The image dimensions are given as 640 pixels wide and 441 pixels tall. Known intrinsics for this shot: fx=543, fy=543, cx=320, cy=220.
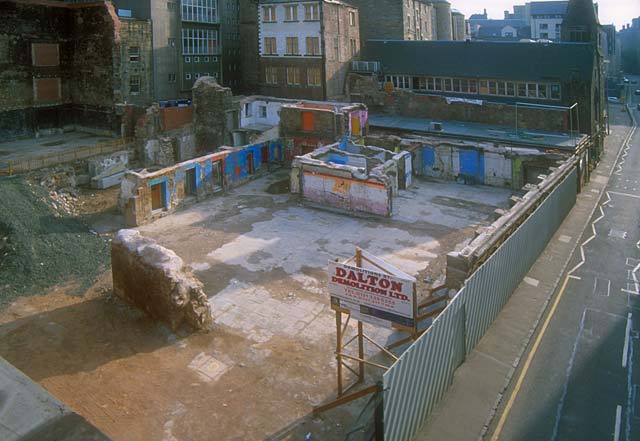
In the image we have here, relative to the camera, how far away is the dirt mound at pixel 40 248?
21844 mm

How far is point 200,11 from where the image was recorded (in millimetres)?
52750

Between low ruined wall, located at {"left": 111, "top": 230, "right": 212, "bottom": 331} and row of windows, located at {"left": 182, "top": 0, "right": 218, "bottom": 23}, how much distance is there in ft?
122

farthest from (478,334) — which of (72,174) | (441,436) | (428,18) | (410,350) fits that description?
(428,18)

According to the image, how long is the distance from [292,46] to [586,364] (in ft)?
134

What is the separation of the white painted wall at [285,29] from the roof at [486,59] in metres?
7.58

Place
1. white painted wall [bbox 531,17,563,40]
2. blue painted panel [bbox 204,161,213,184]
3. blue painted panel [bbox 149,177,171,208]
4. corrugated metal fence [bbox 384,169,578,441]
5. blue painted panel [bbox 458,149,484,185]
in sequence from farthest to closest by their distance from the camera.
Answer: white painted wall [bbox 531,17,563,40]
blue painted panel [bbox 458,149,484,185]
blue painted panel [bbox 204,161,213,184]
blue painted panel [bbox 149,177,171,208]
corrugated metal fence [bbox 384,169,578,441]

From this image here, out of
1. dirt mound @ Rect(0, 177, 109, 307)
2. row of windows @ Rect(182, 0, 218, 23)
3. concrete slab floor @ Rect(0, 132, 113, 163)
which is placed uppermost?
row of windows @ Rect(182, 0, 218, 23)

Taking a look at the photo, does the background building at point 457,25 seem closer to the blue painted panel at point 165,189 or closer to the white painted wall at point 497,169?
the white painted wall at point 497,169

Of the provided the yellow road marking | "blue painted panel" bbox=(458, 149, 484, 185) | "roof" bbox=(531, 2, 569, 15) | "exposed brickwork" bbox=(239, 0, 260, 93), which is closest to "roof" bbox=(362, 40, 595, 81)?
"exposed brickwork" bbox=(239, 0, 260, 93)

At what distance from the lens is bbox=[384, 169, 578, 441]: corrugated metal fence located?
11.7 metres

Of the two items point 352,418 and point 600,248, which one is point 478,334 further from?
point 600,248

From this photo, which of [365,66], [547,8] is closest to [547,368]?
[365,66]

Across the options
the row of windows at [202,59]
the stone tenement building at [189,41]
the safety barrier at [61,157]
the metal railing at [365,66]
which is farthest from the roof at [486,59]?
the safety barrier at [61,157]

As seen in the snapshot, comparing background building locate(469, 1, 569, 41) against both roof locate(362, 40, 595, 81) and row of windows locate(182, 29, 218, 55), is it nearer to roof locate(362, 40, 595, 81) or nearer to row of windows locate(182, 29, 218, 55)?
roof locate(362, 40, 595, 81)
